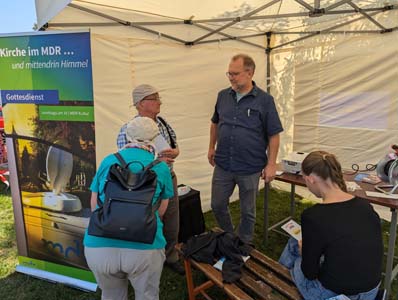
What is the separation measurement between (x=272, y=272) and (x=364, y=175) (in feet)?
4.55

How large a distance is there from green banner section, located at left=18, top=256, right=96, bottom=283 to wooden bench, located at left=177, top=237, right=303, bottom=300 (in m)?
0.86

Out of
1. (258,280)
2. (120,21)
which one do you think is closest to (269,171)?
(258,280)

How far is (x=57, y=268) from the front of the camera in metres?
2.48

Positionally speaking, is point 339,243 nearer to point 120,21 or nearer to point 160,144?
point 160,144

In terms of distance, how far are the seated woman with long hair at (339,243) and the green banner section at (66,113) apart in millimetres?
1504

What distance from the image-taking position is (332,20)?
3.66m

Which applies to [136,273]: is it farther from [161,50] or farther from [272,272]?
[161,50]

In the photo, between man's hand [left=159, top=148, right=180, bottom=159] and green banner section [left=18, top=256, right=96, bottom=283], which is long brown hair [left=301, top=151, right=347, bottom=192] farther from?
green banner section [left=18, top=256, right=96, bottom=283]

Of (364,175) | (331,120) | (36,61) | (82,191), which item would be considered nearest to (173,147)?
(82,191)

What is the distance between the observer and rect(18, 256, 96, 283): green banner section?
2395 mm

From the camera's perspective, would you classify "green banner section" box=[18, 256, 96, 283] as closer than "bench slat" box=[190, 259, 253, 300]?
No

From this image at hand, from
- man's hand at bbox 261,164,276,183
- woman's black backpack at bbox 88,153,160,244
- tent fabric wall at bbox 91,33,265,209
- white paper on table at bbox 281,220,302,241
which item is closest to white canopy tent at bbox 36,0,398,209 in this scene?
tent fabric wall at bbox 91,33,265,209

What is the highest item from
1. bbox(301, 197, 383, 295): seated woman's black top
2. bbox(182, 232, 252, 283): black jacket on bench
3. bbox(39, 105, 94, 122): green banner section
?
bbox(39, 105, 94, 122): green banner section

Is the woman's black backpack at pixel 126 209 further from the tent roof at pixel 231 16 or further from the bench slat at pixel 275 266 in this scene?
the tent roof at pixel 231 16
